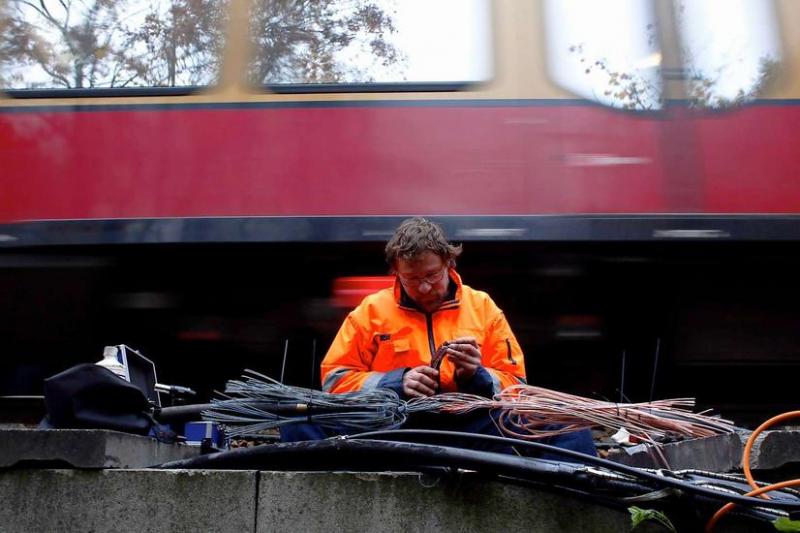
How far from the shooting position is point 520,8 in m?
4.45

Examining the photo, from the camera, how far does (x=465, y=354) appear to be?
281cm

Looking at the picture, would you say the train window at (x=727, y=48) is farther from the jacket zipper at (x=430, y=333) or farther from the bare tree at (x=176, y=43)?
the jacket zipper at (x=430, y=333)

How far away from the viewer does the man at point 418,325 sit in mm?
3072

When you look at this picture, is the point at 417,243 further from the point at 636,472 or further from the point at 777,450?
the point at 777,450

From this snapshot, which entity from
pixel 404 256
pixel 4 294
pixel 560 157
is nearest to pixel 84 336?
pixel 4 294

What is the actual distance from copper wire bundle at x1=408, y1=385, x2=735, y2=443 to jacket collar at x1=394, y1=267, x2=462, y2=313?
0.45 m

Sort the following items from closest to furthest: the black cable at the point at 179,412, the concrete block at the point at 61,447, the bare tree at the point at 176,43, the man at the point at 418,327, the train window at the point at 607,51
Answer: the concrete block at the point at 61,447 < the man at the point at 418,327 < the black cable at the point at 179,412 < the train window at the point at 607,51 < the bare tree at the point at 176,43

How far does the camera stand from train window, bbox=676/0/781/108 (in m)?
4.39

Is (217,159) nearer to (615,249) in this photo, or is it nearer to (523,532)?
(615,249)

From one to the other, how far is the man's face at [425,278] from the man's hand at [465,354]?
1.12 feet

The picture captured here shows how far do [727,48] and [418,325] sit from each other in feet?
8.36

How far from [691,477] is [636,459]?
432 millimetres

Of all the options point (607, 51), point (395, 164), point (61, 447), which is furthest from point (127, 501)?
point (607, 51)

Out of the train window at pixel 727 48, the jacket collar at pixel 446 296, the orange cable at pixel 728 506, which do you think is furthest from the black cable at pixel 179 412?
the train window at pixel 727 48
